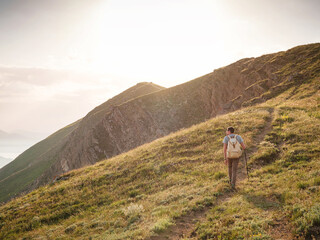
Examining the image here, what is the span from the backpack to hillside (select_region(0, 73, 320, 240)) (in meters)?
1.71

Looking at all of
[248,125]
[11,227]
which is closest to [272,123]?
[248,125]

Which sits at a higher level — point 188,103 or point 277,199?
point 188,103

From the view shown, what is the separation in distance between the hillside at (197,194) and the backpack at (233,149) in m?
1.71

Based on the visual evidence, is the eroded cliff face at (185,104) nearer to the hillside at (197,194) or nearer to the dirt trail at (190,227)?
the hillside at (197,194)

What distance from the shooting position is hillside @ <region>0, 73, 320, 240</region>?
23.4 ft

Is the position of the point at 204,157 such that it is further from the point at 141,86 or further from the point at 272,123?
the point at 141,86

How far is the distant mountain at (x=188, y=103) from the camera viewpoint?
36875mm

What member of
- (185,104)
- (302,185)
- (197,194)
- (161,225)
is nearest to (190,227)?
(161,225)

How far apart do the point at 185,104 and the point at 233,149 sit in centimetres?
5322

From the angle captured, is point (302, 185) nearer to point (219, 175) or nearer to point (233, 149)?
point (233, 149)

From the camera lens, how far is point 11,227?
13.1m

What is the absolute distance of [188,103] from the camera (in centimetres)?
6253

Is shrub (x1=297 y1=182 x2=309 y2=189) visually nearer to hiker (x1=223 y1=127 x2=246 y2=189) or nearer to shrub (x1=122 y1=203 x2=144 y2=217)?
hiker (x1=223 y1=127 x2=246 y2=189)

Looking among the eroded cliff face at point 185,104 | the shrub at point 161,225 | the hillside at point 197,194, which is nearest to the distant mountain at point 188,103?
the eroded cliff face at point 185,104
